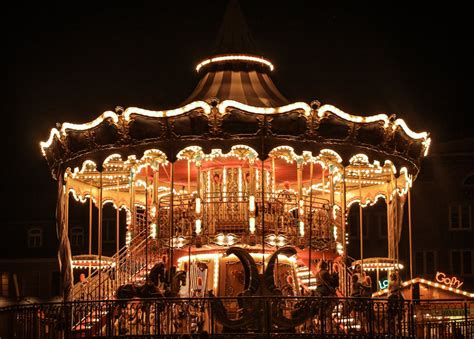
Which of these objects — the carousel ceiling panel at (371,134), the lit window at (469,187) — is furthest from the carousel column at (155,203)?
the lit window at (469,187)

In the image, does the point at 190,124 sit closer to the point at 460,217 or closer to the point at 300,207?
the point at 300,207

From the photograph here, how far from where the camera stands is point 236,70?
2762cm

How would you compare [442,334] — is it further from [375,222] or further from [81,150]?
[375,222]

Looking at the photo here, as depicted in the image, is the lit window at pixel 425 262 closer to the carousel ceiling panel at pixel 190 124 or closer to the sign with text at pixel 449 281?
the sign with text at pixel 449 281

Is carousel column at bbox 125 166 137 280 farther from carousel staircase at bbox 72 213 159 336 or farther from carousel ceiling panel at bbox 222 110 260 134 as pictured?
carousel ceiling panel at bbox 222 110 260 134

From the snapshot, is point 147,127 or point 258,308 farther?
point 147,127

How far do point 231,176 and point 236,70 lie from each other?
8.83 feet

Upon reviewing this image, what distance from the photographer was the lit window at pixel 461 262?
5950 cm

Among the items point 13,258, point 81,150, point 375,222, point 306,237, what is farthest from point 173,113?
point 13,258

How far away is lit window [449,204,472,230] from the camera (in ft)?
198

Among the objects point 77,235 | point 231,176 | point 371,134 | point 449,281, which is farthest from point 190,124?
point 77,235

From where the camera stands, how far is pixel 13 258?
6419cm

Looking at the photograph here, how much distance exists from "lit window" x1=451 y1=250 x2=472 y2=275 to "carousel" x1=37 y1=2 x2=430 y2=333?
101 ft

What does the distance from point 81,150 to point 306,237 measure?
586cm
